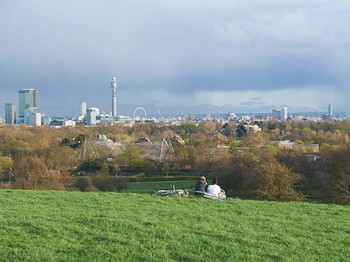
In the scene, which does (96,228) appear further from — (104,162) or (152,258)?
(104,162)

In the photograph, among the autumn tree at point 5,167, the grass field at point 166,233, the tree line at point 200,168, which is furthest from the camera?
the autumn tree at point 5,167

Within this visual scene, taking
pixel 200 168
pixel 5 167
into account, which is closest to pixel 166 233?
pixel 5 167

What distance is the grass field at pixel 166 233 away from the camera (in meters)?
7.43

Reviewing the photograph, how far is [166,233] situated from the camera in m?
8.63

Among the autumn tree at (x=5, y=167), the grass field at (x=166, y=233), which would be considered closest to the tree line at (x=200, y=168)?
the autumn tree at (x=5, y=167)

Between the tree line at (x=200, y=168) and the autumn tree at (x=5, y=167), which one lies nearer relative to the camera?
the tree line at (x=200, y=168)

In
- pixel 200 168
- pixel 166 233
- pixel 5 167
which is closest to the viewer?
pixel 166 233

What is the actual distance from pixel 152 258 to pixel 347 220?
20.9ft

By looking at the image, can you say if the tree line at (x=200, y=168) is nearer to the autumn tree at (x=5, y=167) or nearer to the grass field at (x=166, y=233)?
the autumn tree at (x=5, y=167)

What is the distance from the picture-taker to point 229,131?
128m

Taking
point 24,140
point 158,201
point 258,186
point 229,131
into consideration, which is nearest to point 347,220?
point 158,201

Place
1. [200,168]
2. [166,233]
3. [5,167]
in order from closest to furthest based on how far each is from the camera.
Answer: [166,233]
[5,167]
[200,168]

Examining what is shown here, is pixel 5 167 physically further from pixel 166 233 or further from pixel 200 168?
pixel 166 233

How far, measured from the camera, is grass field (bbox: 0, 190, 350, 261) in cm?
743
